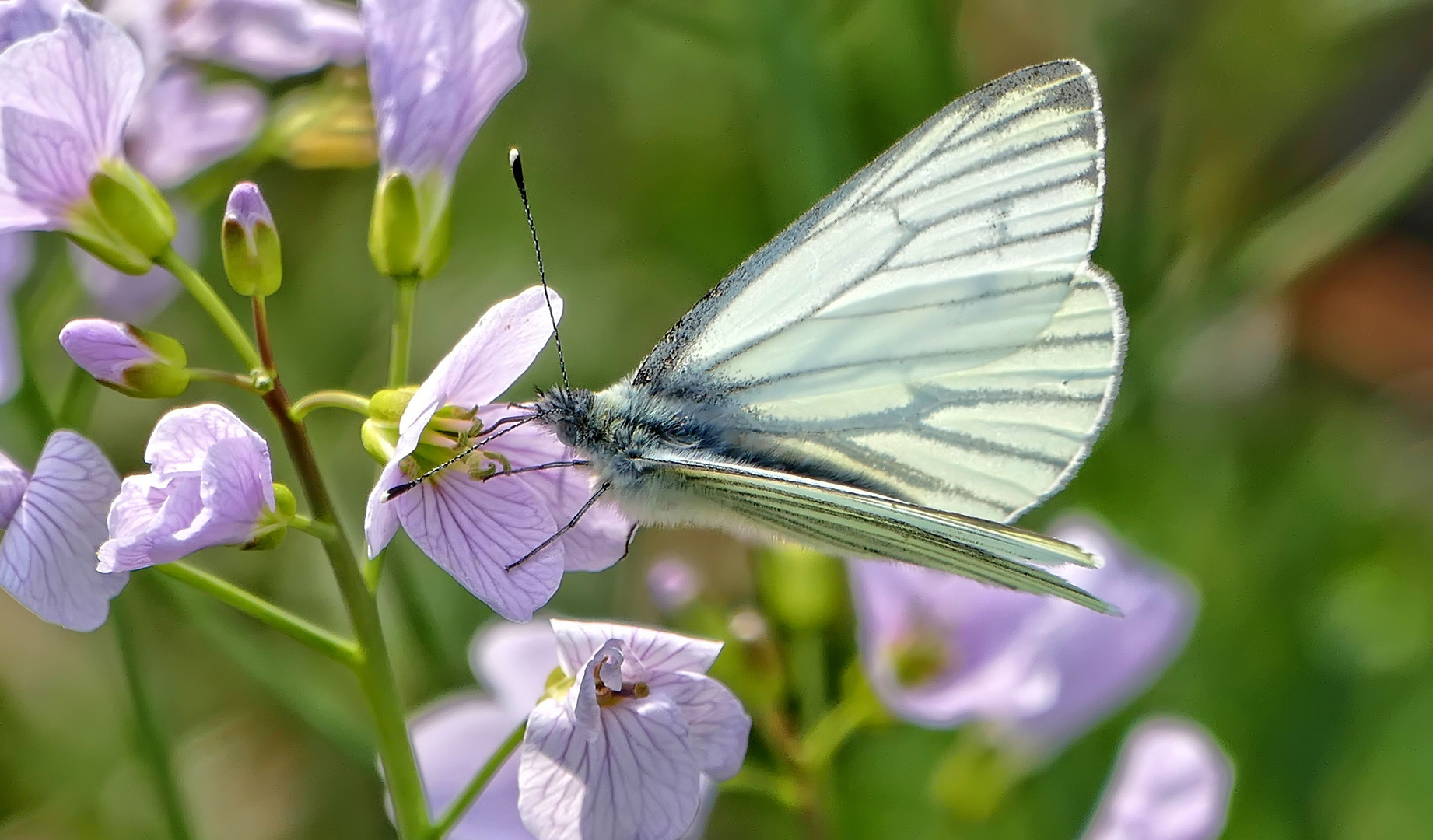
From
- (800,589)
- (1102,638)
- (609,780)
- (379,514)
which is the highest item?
(379,514)

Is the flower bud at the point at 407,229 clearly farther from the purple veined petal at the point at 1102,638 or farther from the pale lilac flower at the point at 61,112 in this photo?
the purple veined petal at the point at 1102,638

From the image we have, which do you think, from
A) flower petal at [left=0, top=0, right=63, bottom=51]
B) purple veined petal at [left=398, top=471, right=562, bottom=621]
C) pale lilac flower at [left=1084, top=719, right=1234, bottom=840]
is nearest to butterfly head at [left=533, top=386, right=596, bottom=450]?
purple veined petal at [left=398, top=471, right=562, bottom=621]

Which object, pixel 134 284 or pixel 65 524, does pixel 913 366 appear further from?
pixel 134 284

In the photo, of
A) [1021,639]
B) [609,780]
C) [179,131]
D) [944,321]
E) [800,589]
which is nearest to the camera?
[609,780]

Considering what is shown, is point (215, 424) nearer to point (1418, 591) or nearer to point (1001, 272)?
point (1001, 272)

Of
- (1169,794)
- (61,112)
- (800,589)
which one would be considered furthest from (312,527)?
(1169,794)

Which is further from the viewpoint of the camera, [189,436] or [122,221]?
[122,221]

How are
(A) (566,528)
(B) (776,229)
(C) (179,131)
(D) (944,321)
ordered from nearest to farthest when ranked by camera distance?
(A) (566,528) < (D) (944,321) < (C) (179,131) < (B) (776,229)

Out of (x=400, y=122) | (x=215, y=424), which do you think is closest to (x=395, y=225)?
(x=400, y=122)
